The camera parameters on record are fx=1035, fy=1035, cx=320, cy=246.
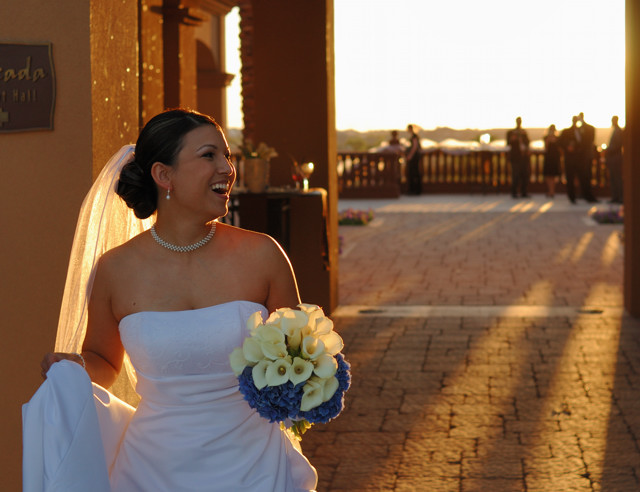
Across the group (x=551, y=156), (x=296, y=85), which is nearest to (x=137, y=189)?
(x=296, y=85)

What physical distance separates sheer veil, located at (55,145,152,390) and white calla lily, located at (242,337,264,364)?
78 centimetres

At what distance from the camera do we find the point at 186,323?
268 cm

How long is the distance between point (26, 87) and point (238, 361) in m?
2.02

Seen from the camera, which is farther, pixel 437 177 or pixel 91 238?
pixel 437 177

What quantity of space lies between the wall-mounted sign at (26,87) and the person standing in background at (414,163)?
2132 cm

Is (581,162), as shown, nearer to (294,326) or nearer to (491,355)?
(491,355)

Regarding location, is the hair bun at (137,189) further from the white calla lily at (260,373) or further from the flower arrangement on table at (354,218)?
the flower arrangement on table at (354,218)

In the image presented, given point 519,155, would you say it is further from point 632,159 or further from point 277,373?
point 277,373

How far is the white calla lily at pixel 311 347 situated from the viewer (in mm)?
2400

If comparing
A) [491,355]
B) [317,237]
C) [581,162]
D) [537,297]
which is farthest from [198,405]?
[581,162]

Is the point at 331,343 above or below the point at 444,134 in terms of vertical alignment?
below

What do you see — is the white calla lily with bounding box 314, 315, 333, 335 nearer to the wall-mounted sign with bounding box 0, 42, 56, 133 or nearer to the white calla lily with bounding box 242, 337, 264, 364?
the white calla lily with bounding box 242, 337, 264, 364

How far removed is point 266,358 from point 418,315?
23.0 feet

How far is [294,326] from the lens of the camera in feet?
7.93
